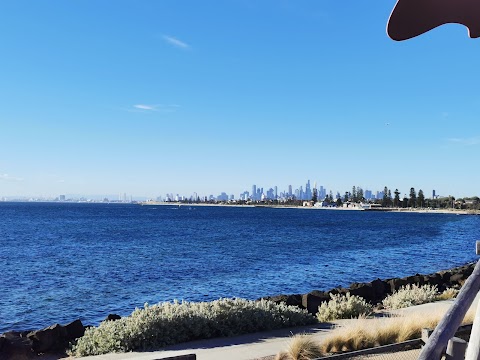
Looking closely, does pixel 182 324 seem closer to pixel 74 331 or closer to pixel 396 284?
pixel 74 331

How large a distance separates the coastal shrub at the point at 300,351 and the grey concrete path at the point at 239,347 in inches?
18.7

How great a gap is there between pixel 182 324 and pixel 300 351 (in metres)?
3.19

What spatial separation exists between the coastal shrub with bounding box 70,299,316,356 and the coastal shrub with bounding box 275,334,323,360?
98.6 inches

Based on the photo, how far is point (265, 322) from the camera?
11.5m

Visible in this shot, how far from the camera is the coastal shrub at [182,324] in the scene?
A: 401 inches

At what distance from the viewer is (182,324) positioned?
10781 mm

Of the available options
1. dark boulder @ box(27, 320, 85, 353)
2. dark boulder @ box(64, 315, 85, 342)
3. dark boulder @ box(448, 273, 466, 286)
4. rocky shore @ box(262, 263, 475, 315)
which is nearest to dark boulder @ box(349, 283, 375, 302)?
rocky shore @ box(262, 263, 475, 315)

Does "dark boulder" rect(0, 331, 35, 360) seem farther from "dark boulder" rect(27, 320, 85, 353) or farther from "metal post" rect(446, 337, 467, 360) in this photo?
"metal post" rect(446, 337, 467, 360)

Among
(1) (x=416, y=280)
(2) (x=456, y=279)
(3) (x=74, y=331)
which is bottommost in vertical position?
(2) (x=456, y=279)

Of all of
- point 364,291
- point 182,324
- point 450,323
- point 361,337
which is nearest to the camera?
point 450,323

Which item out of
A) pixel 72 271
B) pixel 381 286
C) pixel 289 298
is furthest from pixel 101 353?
pixel 72 271

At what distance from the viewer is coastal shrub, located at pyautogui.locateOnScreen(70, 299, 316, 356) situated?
33.4 ft

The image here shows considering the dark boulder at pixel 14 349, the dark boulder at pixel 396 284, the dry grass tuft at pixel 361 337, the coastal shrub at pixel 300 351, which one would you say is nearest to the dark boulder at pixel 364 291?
the dark boulder at pixel 396 284

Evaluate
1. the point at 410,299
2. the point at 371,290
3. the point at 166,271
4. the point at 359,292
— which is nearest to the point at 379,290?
the point at 371,290
